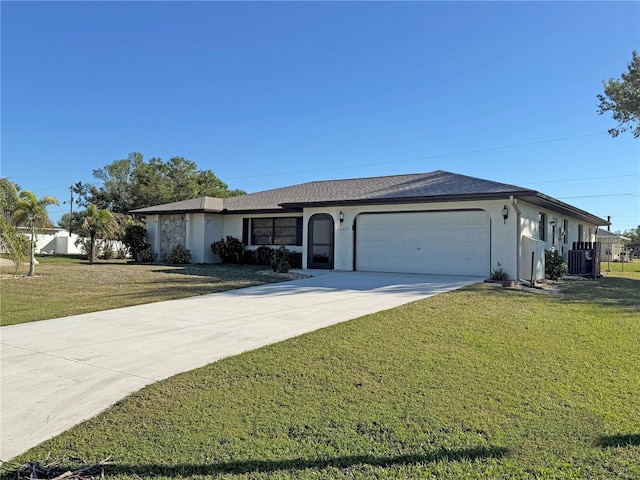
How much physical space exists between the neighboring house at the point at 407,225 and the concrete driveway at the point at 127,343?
4.61m

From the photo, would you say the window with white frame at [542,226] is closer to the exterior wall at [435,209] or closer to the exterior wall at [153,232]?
the exterior wall at [435,209]

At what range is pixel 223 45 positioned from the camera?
16734 millimetres

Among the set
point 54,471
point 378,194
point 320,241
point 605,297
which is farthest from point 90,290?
point 605,297

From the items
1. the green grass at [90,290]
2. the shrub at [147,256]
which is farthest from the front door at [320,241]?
the shrub at [147,256]

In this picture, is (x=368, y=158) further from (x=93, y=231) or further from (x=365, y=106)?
(x=93, y=231)

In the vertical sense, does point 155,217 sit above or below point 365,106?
below

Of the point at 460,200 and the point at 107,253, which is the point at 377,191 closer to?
the point at 460,200

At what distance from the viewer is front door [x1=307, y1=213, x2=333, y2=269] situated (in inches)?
679

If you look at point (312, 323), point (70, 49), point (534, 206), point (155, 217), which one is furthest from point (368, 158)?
point (312, 323)

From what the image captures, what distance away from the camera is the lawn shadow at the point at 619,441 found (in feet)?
10.2

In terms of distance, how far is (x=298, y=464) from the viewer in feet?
9.43

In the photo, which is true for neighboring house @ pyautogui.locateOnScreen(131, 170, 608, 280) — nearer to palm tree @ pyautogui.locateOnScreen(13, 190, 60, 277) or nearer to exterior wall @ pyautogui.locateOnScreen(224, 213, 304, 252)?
exterior wall @ pyautogui.locateOnScreen(224, 213, 304, 252)

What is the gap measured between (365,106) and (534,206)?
37.2 feet

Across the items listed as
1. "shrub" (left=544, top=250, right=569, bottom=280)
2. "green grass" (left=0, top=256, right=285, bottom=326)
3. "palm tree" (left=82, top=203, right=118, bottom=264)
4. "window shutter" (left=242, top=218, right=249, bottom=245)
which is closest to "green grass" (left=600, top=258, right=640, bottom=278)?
"shrub" (left=544, top=250, right=569, bottom=280)
